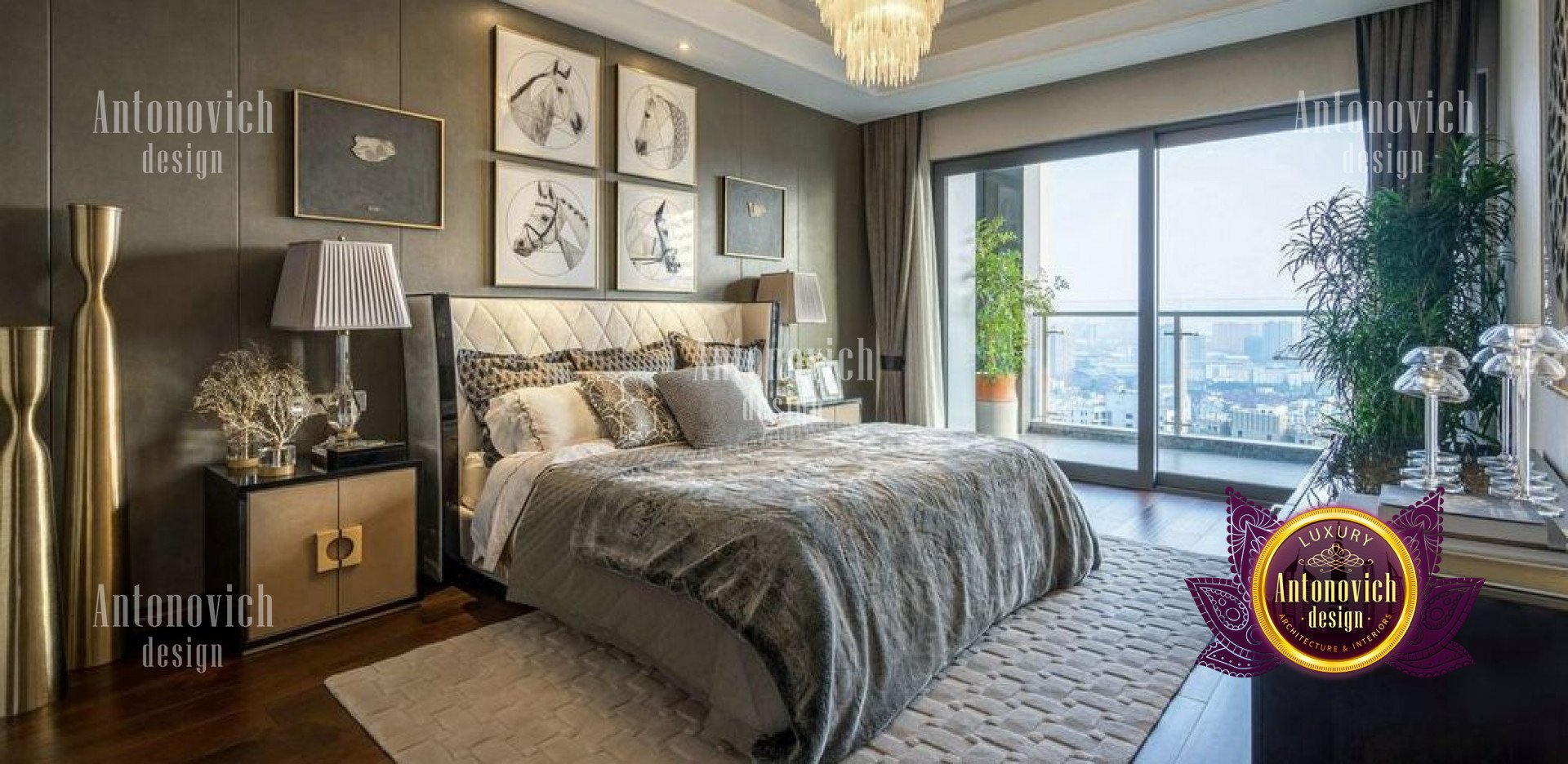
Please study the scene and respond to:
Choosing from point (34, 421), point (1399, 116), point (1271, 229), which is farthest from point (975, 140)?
point (34, 421)

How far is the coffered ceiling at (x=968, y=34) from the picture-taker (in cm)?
383

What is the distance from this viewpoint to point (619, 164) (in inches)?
164

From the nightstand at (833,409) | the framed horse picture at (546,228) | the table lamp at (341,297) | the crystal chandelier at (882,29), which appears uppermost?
the crystal chandelier at (882,29)

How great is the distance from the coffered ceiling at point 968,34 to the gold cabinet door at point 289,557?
8.23ft

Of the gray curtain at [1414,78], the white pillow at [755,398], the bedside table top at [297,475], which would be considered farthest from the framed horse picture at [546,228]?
the gray curtain at [1414,78]

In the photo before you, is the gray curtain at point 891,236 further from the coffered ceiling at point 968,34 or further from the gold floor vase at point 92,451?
the gold floor vase at point 92,451

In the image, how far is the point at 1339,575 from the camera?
Result: 130 cm

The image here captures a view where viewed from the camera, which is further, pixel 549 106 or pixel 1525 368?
pixel 549 106

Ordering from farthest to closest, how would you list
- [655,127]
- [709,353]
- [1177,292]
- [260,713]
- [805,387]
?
1. [805,387]
2. [1177,292]
3. [655,127]
4. [709,353]
5. [260,713]

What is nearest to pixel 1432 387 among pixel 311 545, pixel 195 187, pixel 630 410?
pixel 630 410

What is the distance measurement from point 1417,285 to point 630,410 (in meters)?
3.54

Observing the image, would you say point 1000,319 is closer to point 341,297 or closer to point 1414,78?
point 1414,78

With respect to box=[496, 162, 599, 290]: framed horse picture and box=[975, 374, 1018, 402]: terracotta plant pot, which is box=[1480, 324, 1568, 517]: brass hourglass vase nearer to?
box=[496, 162, 599, 290]: framed horse picture

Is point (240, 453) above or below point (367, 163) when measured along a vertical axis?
below
